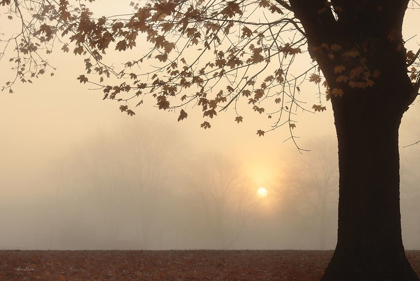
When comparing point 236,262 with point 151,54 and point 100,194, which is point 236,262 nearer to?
point 151,54

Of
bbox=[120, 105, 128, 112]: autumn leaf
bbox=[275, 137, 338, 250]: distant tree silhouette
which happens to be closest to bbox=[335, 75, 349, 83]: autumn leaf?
bbox=[120, 105, 128, 112]: autumn leaf

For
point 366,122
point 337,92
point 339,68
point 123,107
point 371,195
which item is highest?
point 123,107

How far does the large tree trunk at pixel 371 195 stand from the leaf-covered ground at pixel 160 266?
1840 millimetres

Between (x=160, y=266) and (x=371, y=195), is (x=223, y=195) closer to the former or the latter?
(x=160, y=266)

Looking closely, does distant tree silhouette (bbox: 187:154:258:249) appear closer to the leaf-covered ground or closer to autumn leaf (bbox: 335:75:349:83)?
the leaf-covered ground

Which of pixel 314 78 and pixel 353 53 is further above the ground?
pixel 314 78

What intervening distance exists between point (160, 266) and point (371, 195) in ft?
17.4

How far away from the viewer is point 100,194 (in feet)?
139

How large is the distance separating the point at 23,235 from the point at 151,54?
49564 mm

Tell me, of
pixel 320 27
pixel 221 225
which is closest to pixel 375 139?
pixel 320 27

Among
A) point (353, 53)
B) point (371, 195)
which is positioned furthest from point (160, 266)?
point (353, 53)

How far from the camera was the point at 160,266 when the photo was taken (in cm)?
983

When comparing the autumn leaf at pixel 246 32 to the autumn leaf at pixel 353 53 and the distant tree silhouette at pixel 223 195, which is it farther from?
the distant tree silhouette at pixel 223 195

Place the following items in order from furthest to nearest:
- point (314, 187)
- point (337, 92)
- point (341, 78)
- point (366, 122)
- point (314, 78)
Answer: point (314, 187), point (314, 78), point (337, 92), point (366, 122), point (341, 78)
